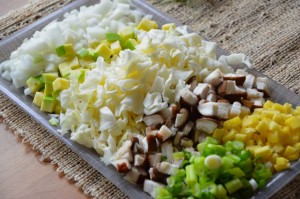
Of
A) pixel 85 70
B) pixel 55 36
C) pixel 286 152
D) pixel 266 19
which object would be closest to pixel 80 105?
pixel 85 70

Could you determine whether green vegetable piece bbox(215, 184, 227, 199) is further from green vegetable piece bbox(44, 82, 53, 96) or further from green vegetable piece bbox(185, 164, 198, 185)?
green vegetable piece bbox(44, 82, 53, 96)

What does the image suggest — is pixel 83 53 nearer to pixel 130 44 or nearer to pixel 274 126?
pixel 130 44

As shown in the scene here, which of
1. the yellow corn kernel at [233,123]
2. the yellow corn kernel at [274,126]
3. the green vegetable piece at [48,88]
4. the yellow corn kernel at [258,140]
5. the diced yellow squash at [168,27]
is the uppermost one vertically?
the yellow corn kernel at [274,126]

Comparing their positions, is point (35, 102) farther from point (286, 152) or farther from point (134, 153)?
point (286, 152)

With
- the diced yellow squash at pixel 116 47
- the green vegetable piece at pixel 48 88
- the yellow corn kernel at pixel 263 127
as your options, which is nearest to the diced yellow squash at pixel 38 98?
the green vegetable piece at pixel 48 88

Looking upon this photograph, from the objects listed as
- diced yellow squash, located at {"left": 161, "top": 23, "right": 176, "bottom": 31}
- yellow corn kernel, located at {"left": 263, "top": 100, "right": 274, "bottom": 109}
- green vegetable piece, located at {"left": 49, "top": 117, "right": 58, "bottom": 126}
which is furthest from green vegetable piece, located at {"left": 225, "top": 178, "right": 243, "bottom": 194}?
diced yellow squash, located at {"left": 161, "top": 23, "right": 176, "bottom": 31}

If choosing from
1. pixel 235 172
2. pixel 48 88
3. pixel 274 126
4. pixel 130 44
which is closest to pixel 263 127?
pixel 274 126

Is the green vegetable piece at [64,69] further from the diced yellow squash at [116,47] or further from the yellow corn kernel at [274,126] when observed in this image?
the yellow corn kernel at [274,126]
